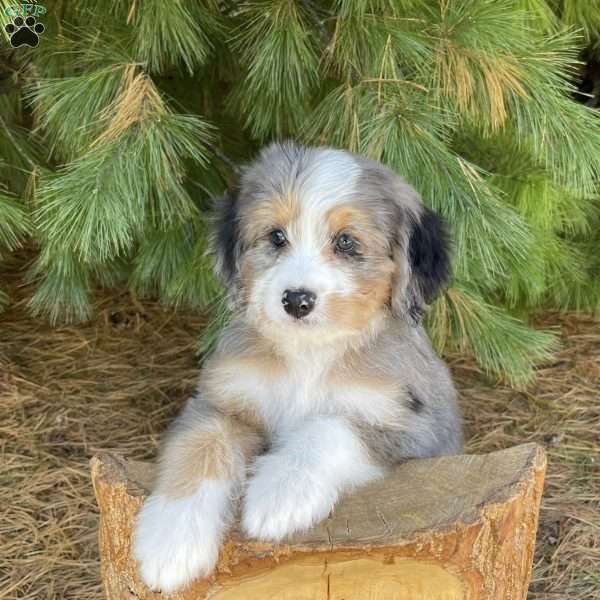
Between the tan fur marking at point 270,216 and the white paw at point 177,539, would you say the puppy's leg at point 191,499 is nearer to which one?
the white paw at point 177,539

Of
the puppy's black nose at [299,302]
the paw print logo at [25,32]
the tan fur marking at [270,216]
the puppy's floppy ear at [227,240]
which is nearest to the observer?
the puppy's black nose at [299,302]

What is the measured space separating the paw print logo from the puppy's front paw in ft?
8.61

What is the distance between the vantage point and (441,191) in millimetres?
4180

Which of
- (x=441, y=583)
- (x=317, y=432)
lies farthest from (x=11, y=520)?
(x=441, y=583)

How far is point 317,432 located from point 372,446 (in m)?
0.23

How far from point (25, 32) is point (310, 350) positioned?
7.63ft

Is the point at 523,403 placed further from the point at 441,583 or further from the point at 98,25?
the point at 98,25

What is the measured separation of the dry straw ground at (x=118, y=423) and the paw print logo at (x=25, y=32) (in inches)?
87.0

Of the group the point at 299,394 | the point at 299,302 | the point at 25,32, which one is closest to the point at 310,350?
the point at 299,394

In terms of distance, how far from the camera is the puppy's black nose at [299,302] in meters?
3.04

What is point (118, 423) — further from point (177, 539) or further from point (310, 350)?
point (177, 539)

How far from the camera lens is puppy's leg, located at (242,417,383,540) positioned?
2867 mm

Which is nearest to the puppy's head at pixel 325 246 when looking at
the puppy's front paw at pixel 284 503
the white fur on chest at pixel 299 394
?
the white fur on chest at pixel 299 394

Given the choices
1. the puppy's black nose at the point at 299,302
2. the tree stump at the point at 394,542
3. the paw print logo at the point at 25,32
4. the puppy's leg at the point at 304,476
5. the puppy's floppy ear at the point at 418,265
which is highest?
the paw print logo at the point at 25,32
